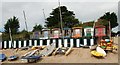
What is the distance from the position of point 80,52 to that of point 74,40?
3155 millimetres

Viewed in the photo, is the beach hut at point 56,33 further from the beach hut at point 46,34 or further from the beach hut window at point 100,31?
the beach hut window at point 100,31

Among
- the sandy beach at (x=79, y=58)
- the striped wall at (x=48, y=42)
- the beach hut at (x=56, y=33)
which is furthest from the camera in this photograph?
the beach hut at (x=56, y=33)

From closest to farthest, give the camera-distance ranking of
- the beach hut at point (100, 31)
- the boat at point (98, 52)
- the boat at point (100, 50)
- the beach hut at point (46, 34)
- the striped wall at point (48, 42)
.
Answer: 1. the boat at point (98, 52)
2. the boat at point (100, 50)
3. the striped wall at point (48, 42)
4. the beach hut at point (100, 31)
5. the beach hut at point (46, 34)

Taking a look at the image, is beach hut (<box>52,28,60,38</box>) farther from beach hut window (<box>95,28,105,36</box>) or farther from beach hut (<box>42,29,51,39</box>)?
beach hut window (<box>95,28,105,36</box>)

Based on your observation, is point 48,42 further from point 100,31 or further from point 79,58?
point 79,58

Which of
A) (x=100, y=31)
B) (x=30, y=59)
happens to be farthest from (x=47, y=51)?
(x=100, y=31)

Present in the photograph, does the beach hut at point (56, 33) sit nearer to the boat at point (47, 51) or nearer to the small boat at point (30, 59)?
the boat at point (47, 51)

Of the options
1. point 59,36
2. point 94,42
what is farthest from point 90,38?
point 59,36

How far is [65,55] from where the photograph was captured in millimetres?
18391

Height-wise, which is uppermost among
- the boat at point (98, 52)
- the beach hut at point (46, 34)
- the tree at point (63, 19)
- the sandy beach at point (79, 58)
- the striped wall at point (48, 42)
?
the tree at point (63, 19)

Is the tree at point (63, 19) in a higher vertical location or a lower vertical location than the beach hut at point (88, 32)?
higher

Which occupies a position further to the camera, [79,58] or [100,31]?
[100,31]

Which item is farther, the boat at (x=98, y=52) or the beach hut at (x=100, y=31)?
the beach hut at (x=100, y=31)

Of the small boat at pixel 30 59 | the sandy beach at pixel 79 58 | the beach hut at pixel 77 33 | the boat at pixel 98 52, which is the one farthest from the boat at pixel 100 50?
the beach hut at pixel 77 33
